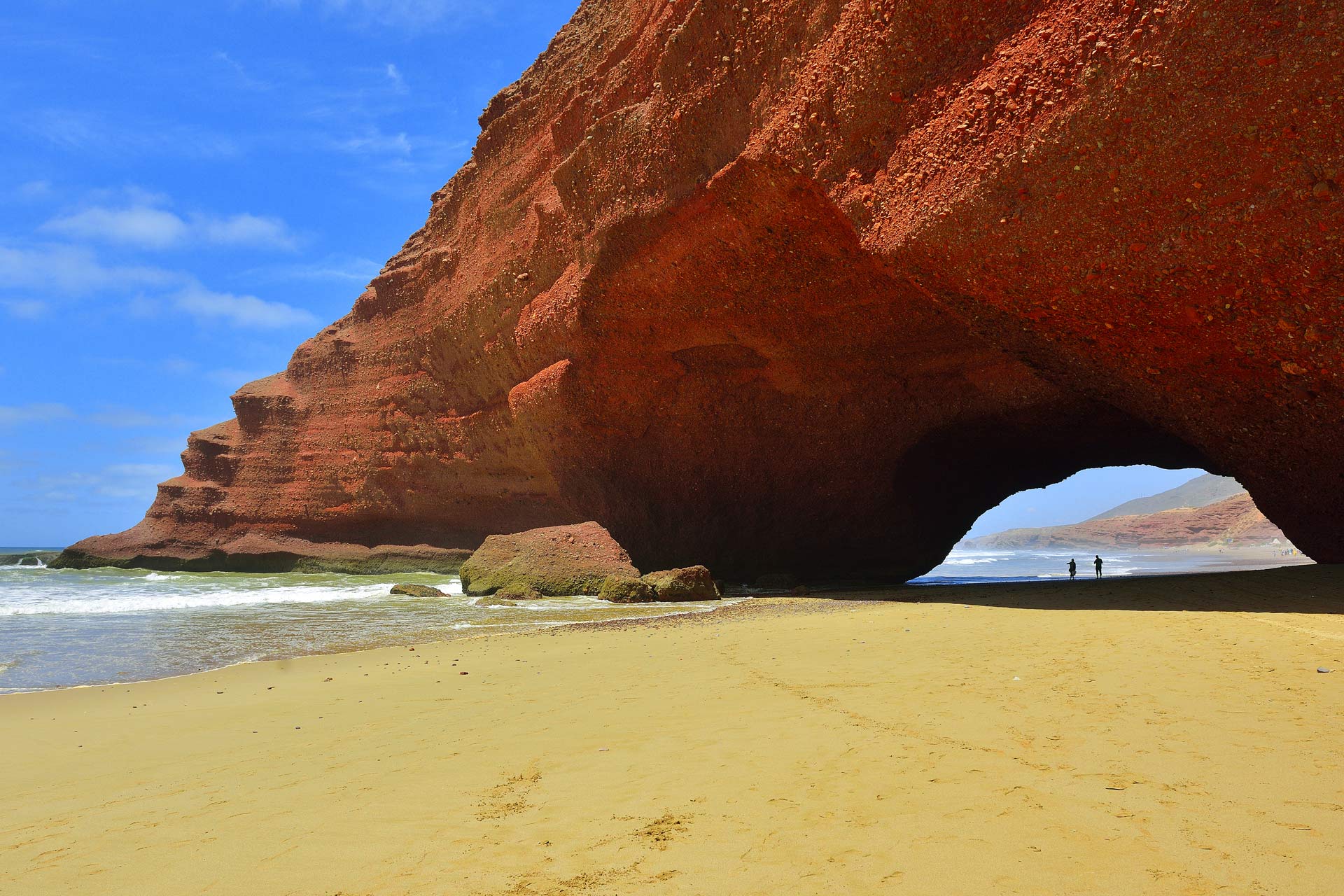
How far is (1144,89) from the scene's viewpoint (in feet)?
25.8

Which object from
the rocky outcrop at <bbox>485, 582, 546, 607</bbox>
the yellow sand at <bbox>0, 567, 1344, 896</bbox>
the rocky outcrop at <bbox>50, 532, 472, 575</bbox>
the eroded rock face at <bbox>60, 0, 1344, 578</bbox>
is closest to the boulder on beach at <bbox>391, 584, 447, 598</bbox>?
the rocky outcrop at <bbox>485, 582, 546, 607</bbox>

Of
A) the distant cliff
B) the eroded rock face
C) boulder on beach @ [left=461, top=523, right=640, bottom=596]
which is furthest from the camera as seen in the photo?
the distant cliff

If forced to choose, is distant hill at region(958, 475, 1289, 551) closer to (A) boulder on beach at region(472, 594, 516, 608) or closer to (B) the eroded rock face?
(B) the eroded rock face

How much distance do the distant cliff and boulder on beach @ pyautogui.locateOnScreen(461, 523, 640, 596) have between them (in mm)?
53150

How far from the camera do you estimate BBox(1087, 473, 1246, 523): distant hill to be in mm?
120000

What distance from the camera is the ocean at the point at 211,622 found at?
709 centimetres

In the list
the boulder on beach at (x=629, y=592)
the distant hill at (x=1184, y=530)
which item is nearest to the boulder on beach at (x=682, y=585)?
the boulder on beach at (x=629, y=592)

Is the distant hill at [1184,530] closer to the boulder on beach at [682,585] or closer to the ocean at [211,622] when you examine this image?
the boulder on beach at [682,585]

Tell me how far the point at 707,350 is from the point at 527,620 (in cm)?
765

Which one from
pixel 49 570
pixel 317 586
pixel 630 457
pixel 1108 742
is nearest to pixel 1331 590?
pixel 1108 742

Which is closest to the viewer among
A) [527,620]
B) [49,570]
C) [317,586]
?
[527,620]

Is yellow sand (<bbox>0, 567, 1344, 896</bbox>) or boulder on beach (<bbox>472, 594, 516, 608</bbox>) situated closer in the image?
yellow sand (<bbox>0, 567, 1344, 896</bbox>)

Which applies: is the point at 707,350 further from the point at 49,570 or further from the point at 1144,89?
Answer: the point at 49,570

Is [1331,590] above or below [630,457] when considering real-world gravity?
below
